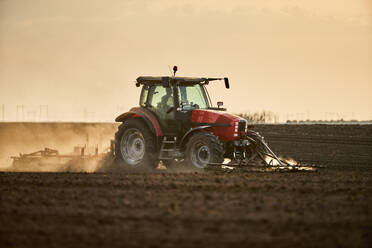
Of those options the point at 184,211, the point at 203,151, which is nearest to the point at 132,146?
the point at 203,151

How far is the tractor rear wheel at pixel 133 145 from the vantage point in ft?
62.4

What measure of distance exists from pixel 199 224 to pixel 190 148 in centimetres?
→ 785

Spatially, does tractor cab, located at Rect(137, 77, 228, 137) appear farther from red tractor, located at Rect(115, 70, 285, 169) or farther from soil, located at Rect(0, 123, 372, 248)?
soil, located at Rect(0, 123, 372, 248)

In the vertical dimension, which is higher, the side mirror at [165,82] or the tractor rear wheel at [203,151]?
the side mirror at [165,82]

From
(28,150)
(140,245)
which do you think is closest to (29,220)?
(140,245)

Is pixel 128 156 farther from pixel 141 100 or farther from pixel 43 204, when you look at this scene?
pixel 43 204

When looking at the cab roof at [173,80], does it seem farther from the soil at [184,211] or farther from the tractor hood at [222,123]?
the soil at [184,211]

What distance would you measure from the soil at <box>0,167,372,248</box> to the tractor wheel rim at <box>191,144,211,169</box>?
51.0 inches

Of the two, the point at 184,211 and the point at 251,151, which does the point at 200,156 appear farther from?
the point at 184,211

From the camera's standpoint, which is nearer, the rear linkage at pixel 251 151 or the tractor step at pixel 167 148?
the rear linkage at pixel 251 151

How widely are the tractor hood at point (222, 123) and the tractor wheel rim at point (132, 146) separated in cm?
191

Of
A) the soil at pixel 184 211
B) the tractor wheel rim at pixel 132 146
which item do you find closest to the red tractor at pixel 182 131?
the tractor wheel rim at pixel 132 146

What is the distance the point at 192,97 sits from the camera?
1906cm

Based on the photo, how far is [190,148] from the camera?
18.2m
